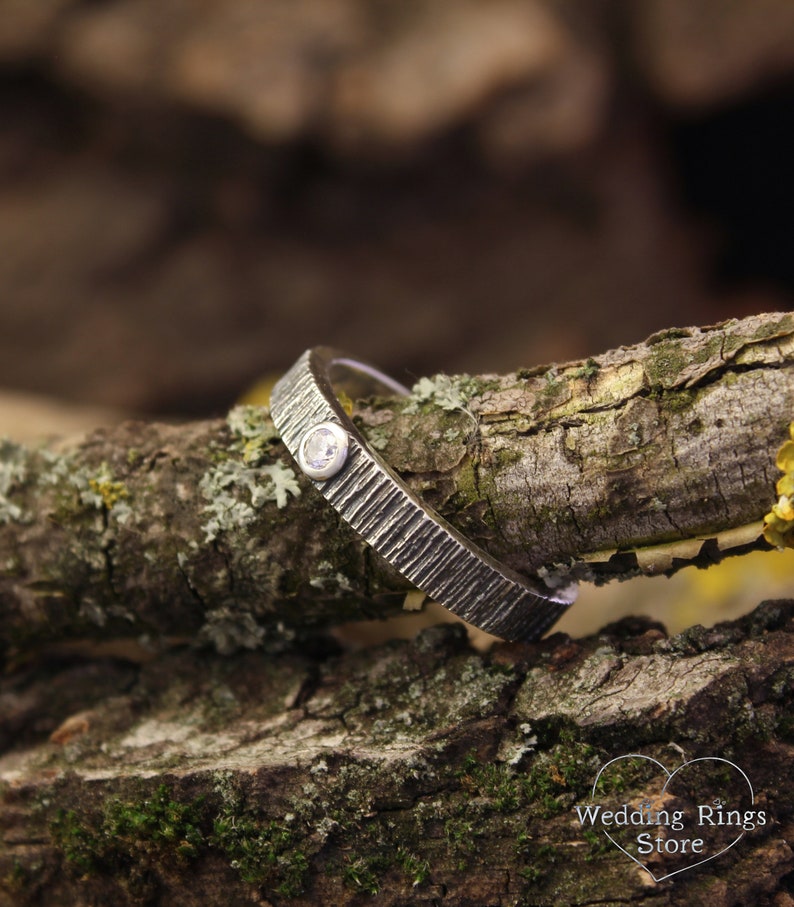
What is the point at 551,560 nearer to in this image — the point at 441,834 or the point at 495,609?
the point at 495,609

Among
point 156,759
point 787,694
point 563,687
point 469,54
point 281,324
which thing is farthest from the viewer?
point 281,324

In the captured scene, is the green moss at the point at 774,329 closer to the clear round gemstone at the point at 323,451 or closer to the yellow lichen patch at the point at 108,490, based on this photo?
the clear round gemstone at the point at 323,451

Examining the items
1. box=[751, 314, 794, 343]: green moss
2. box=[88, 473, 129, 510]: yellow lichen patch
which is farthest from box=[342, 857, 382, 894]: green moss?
box=[751, 314, 794, 343]: green moss

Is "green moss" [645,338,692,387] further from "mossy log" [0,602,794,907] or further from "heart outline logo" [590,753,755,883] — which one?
"heart outline logo" [590,753,755,883]

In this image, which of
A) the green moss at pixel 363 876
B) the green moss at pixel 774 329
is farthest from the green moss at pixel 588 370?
the green moss at pixel 363 876

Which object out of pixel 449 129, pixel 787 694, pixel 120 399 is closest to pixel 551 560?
pixel 787 694

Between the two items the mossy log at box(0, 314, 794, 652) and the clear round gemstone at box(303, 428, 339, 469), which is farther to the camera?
the clear round gemstone at box(303, 428, 339, 469)

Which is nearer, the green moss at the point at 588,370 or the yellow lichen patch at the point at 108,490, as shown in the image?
the green moss at the point at 588,370
